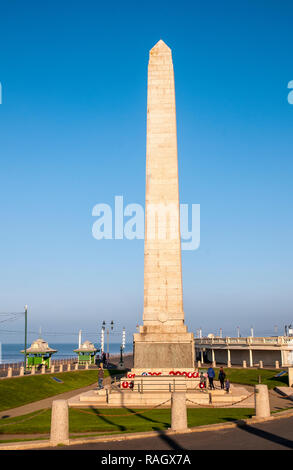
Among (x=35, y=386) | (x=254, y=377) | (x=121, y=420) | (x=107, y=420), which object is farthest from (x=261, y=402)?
(x=254, y=377)

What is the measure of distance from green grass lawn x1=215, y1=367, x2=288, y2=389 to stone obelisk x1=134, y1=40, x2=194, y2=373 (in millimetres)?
8772

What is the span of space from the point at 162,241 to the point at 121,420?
43.4 ft

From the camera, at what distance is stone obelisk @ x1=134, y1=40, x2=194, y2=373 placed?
26.9 meters

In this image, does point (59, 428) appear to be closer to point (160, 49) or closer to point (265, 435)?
point (265, 435)

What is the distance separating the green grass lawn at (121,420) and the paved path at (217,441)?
1.67 metres

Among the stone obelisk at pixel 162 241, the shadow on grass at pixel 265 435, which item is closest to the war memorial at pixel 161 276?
the stone obelisk at pixel 162 241

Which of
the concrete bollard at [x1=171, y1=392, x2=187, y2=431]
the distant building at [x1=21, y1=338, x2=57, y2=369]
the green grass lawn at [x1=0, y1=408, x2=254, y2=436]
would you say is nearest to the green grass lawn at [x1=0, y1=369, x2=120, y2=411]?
the distant building at [x1=21, y1=338, x2=57, y2=369]

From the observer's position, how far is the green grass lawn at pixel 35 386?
28.0 meters

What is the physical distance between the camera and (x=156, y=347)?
26.9 meters

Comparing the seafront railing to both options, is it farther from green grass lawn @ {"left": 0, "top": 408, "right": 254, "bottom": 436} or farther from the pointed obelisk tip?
the pointed obelisk tip

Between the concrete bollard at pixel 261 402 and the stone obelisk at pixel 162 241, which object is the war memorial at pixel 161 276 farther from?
the concrete bollard at pixel 261 402
